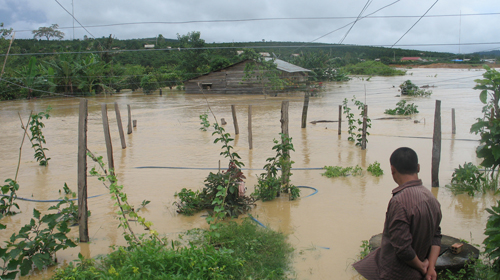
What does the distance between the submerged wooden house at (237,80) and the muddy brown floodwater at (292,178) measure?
330 inches

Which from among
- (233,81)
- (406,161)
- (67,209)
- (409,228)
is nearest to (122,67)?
(233,81)

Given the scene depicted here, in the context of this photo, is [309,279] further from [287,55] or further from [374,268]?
[287,55]

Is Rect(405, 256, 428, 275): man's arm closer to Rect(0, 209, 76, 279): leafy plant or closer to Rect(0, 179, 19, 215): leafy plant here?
Rect(0, 209, 76, 279): leafy plant

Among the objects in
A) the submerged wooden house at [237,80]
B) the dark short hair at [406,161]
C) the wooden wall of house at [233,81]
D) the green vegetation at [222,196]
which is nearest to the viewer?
the dark short hair at [406,161]

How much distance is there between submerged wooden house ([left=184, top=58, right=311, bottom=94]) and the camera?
28358 mm

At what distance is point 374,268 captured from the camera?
2.92 meters

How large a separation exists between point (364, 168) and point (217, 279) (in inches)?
238

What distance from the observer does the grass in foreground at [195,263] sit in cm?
344

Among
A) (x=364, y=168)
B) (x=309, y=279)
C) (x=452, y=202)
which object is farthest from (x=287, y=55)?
(x=309, y=279)

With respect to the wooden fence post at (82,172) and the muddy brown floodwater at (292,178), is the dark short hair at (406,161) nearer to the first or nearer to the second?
the muddy brown floodwater at (292,178)

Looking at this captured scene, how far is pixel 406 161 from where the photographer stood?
254cm

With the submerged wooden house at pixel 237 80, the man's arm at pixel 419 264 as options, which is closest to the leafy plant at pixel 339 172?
the man's arm at pixel 419 264

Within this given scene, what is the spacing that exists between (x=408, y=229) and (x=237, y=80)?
28.0m

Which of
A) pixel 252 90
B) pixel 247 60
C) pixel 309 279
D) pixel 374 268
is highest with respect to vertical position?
pixel 247 60
